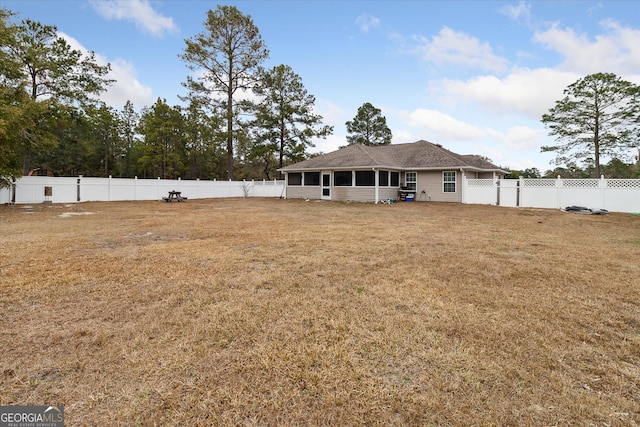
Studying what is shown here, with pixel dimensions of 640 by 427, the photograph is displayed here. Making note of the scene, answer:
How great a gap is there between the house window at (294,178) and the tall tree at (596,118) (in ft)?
62.3

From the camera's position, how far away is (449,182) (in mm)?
17641

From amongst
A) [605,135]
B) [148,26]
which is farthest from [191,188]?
[605,135]

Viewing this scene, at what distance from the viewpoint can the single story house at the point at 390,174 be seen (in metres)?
17.6

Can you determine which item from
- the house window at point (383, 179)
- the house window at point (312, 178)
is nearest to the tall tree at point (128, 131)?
the house window at point (312, 178)

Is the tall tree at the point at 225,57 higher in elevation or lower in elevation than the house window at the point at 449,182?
higher

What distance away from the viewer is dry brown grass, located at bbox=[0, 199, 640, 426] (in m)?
1.70

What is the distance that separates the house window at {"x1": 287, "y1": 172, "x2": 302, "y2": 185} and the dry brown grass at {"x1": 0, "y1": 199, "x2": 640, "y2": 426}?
1635 cm

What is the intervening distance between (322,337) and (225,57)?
26487 mm

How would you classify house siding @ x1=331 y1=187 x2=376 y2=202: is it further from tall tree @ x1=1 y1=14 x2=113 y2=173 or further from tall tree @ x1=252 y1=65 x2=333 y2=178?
tall tree @ x1=1 y1=14 x2=113 y2=173

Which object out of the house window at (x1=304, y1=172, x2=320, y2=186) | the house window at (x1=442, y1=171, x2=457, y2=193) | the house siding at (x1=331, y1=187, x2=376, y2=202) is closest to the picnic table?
the house window at (x1=304, y1=172, x2=320, y2=186)

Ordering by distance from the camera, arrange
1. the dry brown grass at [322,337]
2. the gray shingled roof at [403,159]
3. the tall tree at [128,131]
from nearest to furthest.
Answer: the dry brown grass at [322,337]
the gray shingled roof at [403,159]
the tall tree at [128,131]

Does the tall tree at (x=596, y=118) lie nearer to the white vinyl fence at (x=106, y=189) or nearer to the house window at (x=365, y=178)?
the house window at (x=365, y=178)

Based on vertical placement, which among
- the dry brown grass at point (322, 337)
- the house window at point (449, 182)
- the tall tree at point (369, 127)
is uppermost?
the tall tree at point (369, 127)

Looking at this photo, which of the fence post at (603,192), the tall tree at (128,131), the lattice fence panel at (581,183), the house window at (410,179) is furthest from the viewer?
the tall tree at (128,131)
